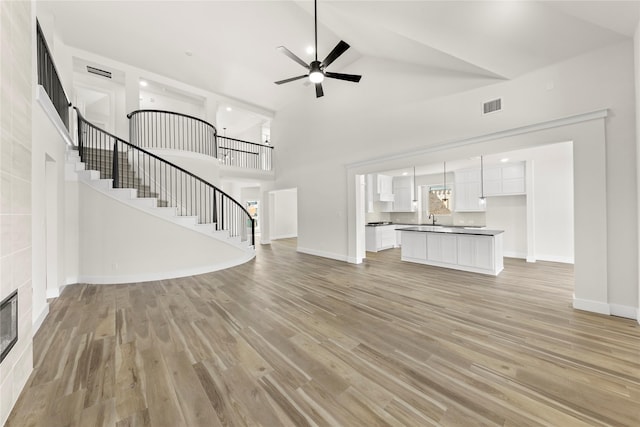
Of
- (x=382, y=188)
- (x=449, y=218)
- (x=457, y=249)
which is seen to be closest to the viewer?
(x=457, y=249)

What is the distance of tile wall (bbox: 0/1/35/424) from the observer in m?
1.63

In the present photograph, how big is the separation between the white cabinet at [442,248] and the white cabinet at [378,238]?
2300 millimetres

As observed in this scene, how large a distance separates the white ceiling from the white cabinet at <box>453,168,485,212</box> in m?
3.71

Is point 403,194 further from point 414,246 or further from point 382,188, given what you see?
point 414,246

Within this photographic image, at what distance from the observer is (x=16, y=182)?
1824 mm

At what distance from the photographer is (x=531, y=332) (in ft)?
8.71

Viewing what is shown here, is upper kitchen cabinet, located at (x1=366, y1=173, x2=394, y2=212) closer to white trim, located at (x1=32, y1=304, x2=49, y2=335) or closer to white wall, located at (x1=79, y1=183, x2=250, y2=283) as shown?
white wall, located at (x1=79, y1=183, x2=250, y2=283)

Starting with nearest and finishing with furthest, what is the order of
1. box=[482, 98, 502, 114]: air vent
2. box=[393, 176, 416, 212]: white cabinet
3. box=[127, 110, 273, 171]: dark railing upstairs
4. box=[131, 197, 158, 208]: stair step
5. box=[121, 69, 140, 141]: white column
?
box=[482, 98, 502, 114]: air vent
box=[131, 197, 158, 208]: stair step
box=[121, 69, 140, 141]: white column
box=[127, 110, 273, 171]: dark railing upstairs
box=[393, 176, 416, 212]: white cabinet

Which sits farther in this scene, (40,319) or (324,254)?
(324,254)

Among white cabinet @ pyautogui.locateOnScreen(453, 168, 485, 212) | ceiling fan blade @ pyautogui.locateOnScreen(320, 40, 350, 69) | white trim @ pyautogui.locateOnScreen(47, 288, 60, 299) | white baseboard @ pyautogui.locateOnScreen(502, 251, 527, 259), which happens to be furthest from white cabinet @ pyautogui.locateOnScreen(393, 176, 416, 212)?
white trim @ pyautogui.locateOnScreen(47, 288, 60, 299)

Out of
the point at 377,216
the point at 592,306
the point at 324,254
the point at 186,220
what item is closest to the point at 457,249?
the point at 592,306

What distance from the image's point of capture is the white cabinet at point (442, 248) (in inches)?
218

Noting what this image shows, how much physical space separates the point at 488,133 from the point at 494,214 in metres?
4.01

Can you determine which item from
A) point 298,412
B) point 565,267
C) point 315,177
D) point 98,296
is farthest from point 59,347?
point 565,267
